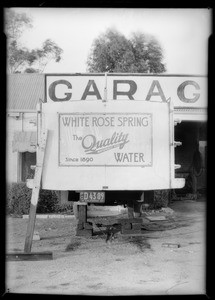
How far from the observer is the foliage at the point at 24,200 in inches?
432

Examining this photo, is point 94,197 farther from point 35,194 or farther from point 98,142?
point 35,194

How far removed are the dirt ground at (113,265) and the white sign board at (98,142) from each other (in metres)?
1.36

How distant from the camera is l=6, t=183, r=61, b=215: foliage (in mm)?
10961

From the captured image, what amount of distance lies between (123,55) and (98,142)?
1697 centimetres

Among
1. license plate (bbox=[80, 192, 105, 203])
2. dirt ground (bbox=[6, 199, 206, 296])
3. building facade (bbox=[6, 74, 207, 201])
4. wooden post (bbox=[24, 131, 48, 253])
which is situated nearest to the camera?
dirt ground (bbox=[6, 199, 206, 296])

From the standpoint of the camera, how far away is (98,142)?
644 cm

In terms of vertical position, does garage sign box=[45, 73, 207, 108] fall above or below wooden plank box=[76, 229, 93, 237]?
above

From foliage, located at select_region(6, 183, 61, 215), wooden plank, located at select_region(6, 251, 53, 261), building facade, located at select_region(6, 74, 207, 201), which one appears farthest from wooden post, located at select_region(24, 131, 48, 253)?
building facade, located at select_region(6, 74, 207, 201)

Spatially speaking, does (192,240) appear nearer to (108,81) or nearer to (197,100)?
(197,100)

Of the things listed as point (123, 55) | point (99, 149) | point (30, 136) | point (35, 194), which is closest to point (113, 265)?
point (35, 194)

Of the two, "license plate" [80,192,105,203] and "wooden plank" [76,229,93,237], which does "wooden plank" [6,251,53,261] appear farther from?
"wooden plank" [76,229,93,237]

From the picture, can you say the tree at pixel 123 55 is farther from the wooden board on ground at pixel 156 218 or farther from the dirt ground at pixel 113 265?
the dirt ground at pixel 113 265

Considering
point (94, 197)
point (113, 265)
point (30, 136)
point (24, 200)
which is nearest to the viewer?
point (113, 265)

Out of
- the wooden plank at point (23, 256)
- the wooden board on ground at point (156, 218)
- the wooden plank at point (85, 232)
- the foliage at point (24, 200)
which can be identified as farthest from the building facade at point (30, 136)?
the wooden plank at point (23, 256)
